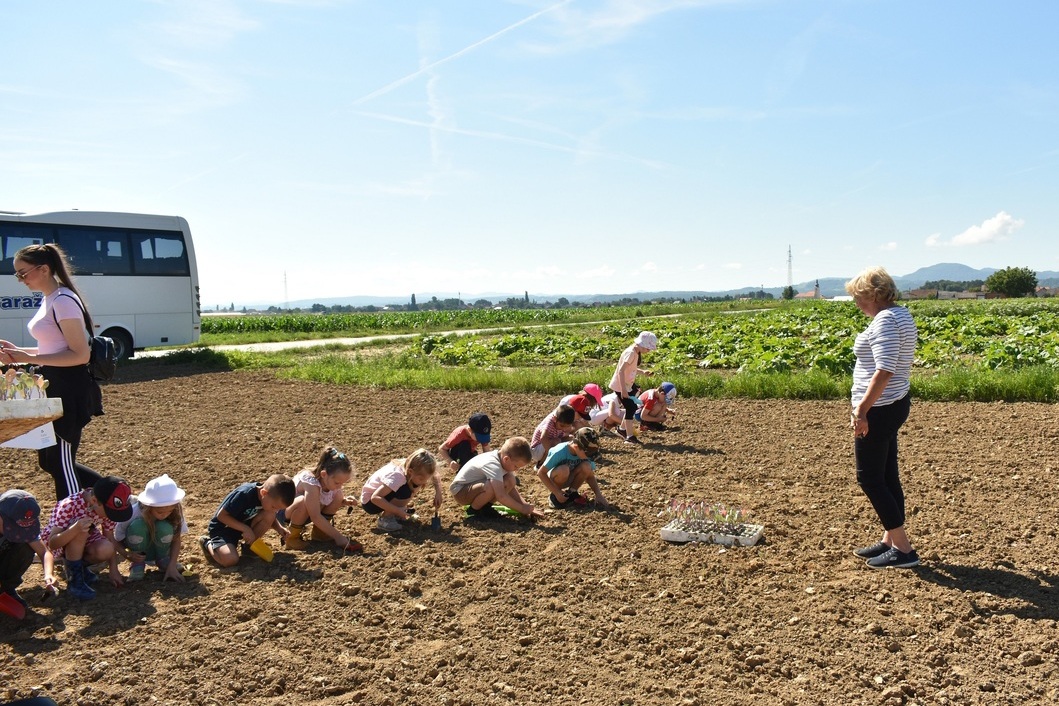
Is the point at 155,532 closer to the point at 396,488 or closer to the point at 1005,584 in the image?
the point at 396,488

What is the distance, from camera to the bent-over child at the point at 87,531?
508cm

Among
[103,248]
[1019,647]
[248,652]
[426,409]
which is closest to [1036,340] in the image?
[426,409]

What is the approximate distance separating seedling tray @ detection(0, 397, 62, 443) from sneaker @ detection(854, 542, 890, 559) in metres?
5.10

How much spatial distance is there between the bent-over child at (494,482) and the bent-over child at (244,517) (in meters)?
1.60

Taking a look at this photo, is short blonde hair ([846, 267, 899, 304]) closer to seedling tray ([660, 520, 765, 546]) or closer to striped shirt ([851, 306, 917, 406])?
striped shirt ([851, 306, 917, 406])

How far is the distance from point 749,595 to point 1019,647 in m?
1.47

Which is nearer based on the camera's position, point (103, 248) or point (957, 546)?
point (957, 546)

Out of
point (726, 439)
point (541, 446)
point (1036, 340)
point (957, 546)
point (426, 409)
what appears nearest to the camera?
point (957, 546)

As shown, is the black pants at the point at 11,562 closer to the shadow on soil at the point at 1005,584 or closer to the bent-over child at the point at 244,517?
the bent-over child at the point at 244,517

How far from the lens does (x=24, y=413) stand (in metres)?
2.78

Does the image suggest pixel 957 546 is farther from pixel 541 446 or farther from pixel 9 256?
pixel 9 256

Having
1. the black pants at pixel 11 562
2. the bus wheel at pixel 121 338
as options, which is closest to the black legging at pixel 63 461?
the black pants at pixel 11 562

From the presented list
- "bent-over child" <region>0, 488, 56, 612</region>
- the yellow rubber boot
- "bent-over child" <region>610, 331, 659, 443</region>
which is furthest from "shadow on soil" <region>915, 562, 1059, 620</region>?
"bent-over child" <region>0, 488, 56, 612</region>

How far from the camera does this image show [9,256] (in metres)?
19.3
